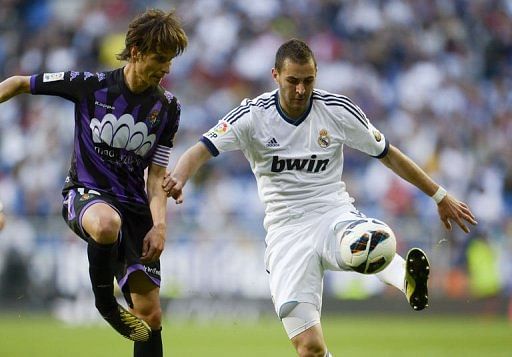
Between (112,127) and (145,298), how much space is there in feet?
4.38

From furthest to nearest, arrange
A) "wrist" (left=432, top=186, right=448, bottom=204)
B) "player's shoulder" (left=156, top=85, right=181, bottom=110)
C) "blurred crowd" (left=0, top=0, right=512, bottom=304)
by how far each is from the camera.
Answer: "blurred crowd" (left=0, top=0, right=512, bottom=304)
"wrist" (left=432, top=186, right=448, bottom=204)
"player's shoulder" (left=156, top=85, right=181, bottom=110)

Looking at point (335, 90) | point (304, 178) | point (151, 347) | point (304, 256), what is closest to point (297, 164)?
point (304, 178)

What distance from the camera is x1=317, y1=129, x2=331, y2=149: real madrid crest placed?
7.59 m

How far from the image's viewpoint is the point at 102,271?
7250 millimetres

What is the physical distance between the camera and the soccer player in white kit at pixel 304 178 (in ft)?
23.9

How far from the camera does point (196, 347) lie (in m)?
12.1

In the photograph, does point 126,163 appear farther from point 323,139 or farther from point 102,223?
point 323,139

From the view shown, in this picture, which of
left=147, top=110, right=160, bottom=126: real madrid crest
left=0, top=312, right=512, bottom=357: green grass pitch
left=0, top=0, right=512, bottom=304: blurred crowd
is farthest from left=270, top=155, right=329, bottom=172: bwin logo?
left=0, top=0, right=512, bottom=304: blurred crowd

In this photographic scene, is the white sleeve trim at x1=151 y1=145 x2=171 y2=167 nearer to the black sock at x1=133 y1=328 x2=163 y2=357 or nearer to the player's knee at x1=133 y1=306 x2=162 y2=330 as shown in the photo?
the player's knee at x1=133 y1=306 x2=162 y2=330

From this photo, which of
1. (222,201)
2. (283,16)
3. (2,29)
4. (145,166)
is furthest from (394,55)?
(145,166)

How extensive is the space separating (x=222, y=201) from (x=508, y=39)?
683cm

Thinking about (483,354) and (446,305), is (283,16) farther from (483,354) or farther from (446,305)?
(483,354)

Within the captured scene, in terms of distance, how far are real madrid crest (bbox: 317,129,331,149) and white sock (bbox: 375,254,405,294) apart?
36.5 inches

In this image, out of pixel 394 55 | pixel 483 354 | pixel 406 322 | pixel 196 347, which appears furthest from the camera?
pixel 394 55
